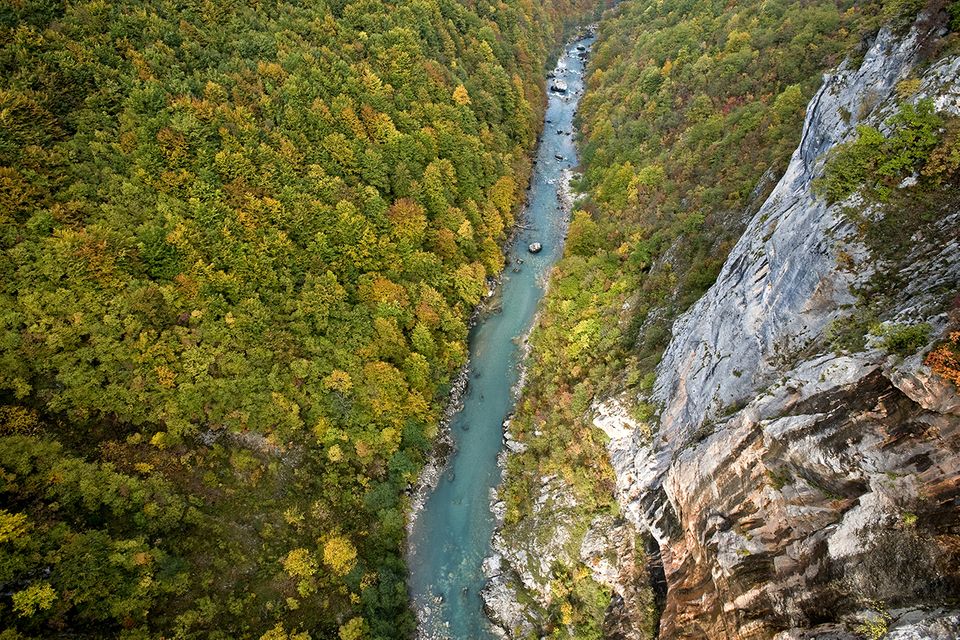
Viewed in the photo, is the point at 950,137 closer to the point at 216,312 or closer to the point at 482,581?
the point at 482,581

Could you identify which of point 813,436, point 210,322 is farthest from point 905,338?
point 210,322

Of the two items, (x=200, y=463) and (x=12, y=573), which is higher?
(x=200, y=463)

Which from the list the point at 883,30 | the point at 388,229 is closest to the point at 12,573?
the point at 388,229

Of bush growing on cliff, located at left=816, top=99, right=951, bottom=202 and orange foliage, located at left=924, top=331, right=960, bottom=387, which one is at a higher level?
bush growing on cliff, located at left=816, top=99, right=951, bottom=202

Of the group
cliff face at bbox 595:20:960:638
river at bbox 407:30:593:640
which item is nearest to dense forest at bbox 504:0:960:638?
cliff face at bbox 595:20:960:638

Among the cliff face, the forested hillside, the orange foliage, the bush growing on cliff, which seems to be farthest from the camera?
the forested hillside

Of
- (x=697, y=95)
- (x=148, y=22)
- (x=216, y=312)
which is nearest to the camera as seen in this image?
(x=216, y=312)

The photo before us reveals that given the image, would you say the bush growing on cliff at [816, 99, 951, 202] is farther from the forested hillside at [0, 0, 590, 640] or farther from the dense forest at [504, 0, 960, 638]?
the forested hillside at [0, 0, 590, 640]
